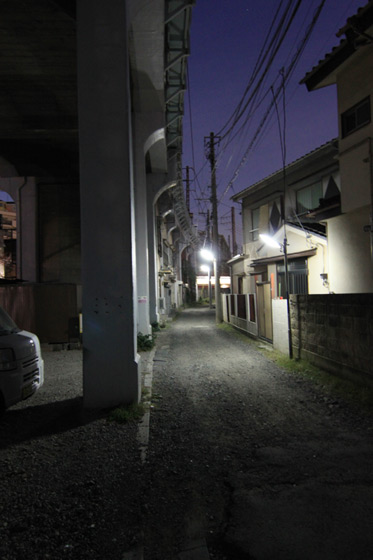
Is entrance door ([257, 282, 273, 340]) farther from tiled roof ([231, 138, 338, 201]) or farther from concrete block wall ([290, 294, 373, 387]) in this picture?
tiled roof ([231, 138, 338, 201])

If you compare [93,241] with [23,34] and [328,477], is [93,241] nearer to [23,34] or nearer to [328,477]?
[328,477]

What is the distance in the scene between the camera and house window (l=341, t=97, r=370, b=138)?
10.1m

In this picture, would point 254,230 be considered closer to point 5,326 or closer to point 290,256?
point 290,256

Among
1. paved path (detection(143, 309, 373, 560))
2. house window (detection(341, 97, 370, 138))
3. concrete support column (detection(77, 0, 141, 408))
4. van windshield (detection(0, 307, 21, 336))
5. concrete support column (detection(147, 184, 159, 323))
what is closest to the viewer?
paved path (detection(143, 309, 373, 560))

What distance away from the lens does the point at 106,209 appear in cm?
617

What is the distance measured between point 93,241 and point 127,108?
247 cm

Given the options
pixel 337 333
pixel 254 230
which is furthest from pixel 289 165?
pixel 337 333

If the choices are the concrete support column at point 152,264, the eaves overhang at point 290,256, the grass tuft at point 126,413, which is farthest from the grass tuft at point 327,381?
the concrete support column at point 152,264

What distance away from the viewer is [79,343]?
42.1 ft

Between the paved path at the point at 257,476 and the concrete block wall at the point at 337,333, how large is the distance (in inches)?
30.8

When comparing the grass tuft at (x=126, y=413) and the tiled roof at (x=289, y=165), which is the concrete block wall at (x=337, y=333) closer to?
the grass tuft at (x=126, y=413)

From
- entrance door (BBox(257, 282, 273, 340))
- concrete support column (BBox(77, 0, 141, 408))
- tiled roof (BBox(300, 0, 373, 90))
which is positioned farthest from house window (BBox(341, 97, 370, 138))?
concrete support column (BBox(77, 0, 141, 408))

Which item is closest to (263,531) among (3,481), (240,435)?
(240,435)

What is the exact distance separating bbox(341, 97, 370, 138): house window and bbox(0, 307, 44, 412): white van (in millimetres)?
10338
